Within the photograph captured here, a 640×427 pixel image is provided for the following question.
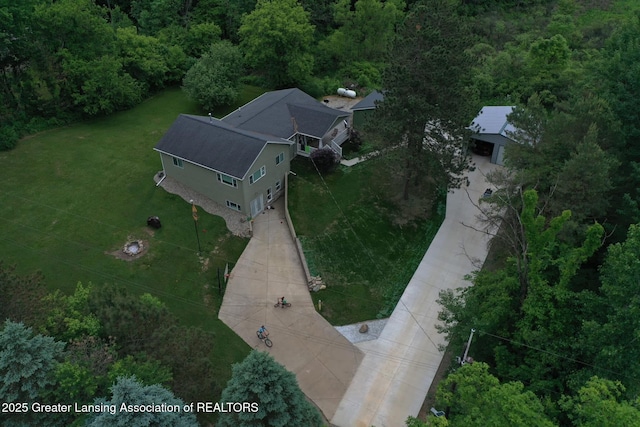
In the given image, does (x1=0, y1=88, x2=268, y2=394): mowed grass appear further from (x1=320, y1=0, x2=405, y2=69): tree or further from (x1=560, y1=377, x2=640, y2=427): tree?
(x1=320, y1=0, x2=405, y2=69): tree

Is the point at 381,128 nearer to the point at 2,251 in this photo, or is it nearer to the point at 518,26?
the point at 2,251

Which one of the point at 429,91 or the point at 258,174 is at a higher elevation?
the point at 429,91

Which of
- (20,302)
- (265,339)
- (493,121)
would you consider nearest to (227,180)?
(265,339)

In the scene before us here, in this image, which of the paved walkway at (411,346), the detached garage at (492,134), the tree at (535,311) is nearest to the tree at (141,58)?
the detached garage at (492,134)

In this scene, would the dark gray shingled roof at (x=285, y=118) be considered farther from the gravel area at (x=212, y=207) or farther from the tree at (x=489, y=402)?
the tree at (x=489, y=402)

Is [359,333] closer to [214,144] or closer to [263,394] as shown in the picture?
[263,394]
